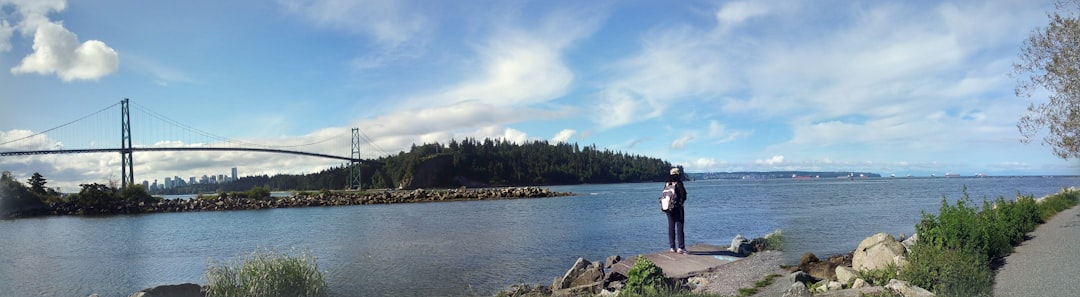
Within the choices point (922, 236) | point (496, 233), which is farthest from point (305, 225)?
point (922, 236)

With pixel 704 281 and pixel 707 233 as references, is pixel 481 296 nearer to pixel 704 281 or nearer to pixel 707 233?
pixel 704 281

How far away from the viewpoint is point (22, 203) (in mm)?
54219

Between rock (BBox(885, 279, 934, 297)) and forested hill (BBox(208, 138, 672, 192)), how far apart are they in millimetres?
121626

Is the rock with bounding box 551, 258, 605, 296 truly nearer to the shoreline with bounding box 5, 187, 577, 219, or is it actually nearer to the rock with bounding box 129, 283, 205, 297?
the rock with bounding box 129, 283, 205, 297

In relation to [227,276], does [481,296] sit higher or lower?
lower

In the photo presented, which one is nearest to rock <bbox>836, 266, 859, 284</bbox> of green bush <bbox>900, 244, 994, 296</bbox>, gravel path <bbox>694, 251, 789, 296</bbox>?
green bush <bbox>900, 244, 994, 296</bbox>

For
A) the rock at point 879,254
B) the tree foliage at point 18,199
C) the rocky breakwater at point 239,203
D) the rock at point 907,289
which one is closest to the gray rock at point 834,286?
the rock at point 907,289

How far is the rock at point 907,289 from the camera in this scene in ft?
26.5

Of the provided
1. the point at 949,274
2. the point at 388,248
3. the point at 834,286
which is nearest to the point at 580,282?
the point at 834,286

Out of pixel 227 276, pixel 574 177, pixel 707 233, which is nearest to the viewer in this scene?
pixel 227 276

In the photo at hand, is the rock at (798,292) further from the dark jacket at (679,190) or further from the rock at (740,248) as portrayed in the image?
the rock at (740,248)

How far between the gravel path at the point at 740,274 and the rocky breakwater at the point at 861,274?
701 millimetres

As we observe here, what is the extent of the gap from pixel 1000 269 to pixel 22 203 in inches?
2745

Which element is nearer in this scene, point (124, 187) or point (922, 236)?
point (922, 236)
